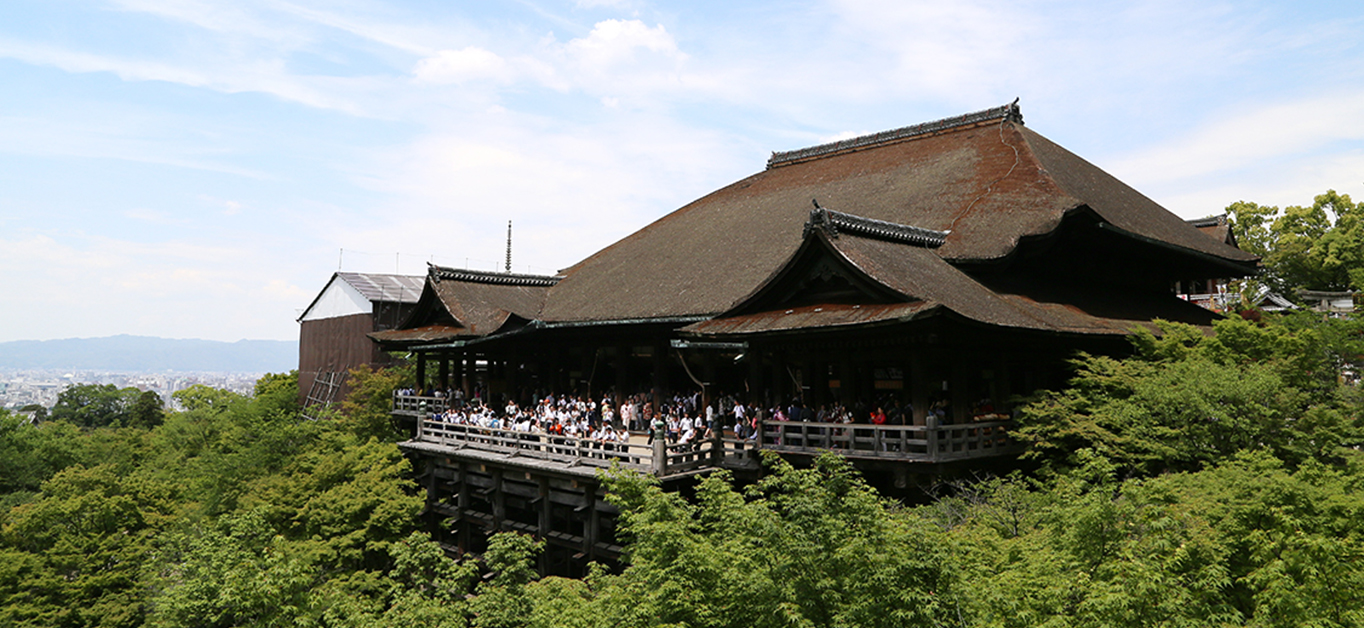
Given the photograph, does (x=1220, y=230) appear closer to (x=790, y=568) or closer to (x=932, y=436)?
(x=932, y=436)

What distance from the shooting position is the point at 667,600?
11727 millimetres

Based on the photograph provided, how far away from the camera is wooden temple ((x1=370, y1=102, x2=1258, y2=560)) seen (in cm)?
1783

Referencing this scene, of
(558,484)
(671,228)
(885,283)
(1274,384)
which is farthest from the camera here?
Result: (671,228)

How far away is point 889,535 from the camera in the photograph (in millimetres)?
11023

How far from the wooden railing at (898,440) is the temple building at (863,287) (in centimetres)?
69

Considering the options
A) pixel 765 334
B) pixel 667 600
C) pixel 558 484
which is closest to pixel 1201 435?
pixel 765 334

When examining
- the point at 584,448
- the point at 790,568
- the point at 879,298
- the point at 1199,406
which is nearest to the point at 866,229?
the point at 879,298

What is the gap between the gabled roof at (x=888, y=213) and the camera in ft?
73.6

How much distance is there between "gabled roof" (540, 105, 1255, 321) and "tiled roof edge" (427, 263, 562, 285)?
1.75 m

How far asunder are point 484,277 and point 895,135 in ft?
54.1

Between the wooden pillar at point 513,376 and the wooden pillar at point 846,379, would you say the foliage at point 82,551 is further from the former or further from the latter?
the wooden pillar at point 846,379

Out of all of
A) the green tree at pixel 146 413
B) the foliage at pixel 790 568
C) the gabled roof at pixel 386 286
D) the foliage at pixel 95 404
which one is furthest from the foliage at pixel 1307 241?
the foliage at pixel 95 404

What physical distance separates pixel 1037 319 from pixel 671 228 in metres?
16.8

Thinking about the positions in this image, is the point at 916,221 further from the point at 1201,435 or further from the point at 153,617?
the point at 153,617
